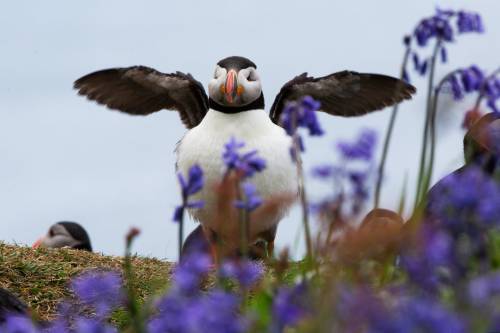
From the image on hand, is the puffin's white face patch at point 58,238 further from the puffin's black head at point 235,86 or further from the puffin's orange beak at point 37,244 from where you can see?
the puffin's black head at point 235,86

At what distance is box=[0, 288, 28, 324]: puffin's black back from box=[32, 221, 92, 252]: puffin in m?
11.0

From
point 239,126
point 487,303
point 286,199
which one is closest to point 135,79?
point 239,126

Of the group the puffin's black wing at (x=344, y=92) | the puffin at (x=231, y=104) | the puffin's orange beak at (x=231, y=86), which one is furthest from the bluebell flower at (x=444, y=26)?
the puffin's black wing at (x=344, y=92)

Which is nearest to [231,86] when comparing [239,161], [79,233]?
[239,161]

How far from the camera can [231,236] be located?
2.72m

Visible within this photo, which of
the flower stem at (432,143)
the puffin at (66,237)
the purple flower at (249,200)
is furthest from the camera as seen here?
the puffin at (66,237)

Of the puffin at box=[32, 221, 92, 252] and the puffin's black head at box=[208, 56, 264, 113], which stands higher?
the puffin's black head at box=[208, 56, 264, 113]

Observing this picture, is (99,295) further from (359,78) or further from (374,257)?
(359,78)

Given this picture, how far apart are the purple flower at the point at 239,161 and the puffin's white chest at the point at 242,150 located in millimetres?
6124

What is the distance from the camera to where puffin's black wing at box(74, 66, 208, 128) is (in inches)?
410

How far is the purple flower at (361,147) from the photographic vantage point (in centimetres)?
237

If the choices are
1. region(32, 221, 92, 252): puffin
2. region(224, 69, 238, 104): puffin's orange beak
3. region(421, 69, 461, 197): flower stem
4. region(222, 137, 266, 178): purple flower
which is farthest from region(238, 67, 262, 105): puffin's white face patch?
region(222, 137, 266, 178): purple flower

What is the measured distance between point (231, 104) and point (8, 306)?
5.54 m

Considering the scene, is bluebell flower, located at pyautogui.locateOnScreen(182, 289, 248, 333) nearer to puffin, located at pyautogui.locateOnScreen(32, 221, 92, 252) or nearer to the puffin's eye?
the puffin's eye
